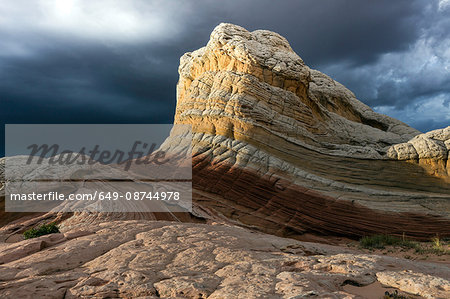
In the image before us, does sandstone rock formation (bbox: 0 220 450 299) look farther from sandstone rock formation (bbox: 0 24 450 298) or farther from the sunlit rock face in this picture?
the sunlit rock face

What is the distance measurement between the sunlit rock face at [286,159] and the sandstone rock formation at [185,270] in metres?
8.65

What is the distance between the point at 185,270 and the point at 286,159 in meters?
14.4

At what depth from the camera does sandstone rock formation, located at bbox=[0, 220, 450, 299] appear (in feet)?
17.3

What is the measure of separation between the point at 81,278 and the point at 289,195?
14.1 meters

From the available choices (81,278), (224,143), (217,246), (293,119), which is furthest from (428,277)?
(293,119)

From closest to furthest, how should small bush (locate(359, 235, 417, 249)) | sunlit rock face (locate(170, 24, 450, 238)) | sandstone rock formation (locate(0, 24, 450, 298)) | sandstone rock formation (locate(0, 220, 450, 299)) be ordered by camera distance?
sandstone rock formation (locate(0, 220, 450, 299)) → sandstone rock formation (locate(0, 24, 450, 298)) → small bush (locate(359, 235, 417, 249)) → sunlit rock face (locate(170, 24, 450, 238))

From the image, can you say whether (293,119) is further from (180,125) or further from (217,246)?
(217,246)

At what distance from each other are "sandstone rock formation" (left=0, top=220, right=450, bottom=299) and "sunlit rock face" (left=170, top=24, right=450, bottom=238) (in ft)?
28.4

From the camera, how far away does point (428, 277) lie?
5914 millimetres

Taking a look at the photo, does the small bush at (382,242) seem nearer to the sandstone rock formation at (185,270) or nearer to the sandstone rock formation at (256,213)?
the sandstone rock formation at (256,213)

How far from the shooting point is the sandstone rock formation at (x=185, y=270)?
5.28 metres

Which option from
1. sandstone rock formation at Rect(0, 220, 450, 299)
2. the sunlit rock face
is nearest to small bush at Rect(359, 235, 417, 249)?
the sunlit rock face

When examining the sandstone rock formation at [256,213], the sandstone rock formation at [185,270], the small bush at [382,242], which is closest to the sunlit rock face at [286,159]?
the sandstone rock formation at [256,213]

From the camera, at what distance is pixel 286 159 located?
19812 mm
